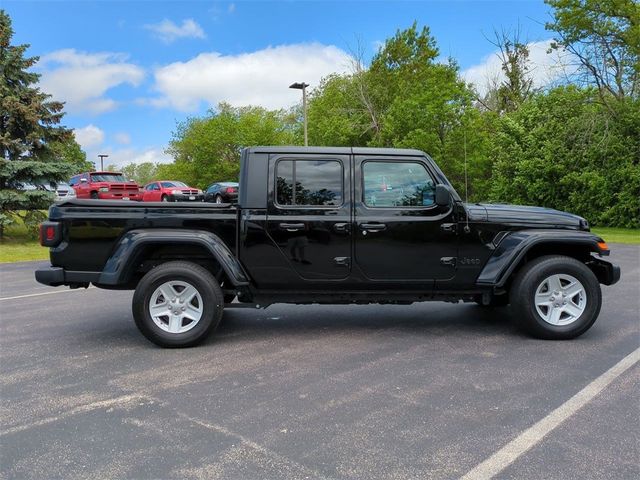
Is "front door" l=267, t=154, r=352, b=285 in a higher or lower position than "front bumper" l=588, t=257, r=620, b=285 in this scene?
higher

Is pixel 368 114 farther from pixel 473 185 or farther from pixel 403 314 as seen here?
pixel 403 314

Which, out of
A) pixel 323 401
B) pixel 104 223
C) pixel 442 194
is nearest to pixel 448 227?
pixel 442 194

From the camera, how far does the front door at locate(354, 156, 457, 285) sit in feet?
16.3

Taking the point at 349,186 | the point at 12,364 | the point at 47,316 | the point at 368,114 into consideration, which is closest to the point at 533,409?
the point at 349,186

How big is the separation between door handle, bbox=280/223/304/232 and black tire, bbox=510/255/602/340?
2233 millimetres

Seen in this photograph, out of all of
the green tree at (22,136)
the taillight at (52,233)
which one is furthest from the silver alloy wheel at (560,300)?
the green tree at (22,136)

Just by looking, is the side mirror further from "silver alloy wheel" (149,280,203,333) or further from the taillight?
the taillight

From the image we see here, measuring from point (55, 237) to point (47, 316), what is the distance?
2.01 metres

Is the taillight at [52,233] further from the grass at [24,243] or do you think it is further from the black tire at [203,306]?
the grass at [24,243]

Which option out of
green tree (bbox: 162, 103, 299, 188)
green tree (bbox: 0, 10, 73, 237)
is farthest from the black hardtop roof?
green tree (bbox: 162, 103, 299, 188)

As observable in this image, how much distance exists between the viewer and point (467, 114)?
26531 millimetres

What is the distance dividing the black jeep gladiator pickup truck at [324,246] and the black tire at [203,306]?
0.4 inches

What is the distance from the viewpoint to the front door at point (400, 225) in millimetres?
4961

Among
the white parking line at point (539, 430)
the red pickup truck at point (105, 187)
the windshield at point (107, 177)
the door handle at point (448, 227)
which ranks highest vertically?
the windshield at point (107, 177)
